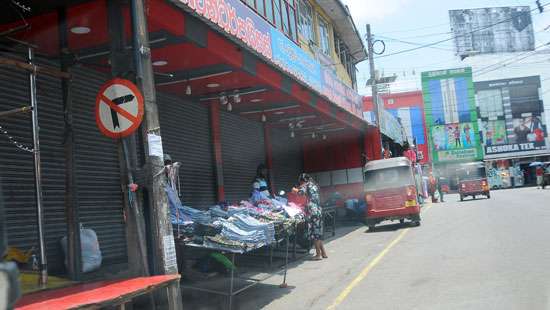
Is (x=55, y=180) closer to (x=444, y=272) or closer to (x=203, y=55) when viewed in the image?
(x=203, y=55)

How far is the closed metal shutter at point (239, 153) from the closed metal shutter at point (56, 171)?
5.10 meters

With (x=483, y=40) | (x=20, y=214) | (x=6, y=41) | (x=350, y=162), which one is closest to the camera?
(x=6, y=41)

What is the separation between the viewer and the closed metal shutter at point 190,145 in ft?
37.9

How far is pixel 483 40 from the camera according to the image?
6419cm

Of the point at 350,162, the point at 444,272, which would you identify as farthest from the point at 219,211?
the point at 350,162

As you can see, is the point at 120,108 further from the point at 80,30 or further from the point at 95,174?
the point at 95,174

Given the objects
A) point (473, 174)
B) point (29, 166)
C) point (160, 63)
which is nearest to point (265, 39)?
point (160, 63)

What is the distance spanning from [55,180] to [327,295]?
446cm

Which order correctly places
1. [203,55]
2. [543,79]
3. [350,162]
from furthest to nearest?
[543,79], [350,162], [203,55]

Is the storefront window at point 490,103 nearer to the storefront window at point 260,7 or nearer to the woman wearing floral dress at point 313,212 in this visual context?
the storefront window at point 260,7

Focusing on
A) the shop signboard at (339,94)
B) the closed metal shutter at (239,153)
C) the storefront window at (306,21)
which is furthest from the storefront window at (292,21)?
the closed metal shutter at (239,153)

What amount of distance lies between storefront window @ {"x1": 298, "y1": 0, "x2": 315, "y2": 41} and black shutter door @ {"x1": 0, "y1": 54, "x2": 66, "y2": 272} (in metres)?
11.8

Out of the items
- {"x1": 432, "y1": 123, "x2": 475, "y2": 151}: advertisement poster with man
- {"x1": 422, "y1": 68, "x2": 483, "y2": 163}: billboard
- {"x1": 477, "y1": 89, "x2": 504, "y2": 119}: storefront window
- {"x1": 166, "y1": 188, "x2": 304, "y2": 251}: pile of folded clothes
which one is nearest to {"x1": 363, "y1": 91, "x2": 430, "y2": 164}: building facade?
{"x1": 422, "y1": 68, "x2": 483, "y2": 163}: billboard

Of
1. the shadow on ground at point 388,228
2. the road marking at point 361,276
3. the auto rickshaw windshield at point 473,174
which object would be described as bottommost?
the shadow on ground at point 388,228
